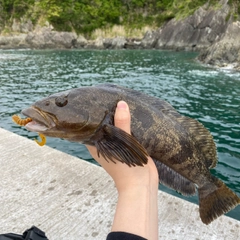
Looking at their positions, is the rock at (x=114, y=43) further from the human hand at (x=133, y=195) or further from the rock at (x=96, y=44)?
the human hand at (x=133, y=195)

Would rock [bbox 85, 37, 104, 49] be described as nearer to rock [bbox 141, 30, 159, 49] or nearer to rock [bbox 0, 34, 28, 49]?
rock [bbox 141, 30, 159, 49]

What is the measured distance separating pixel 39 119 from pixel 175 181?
63.5 inches

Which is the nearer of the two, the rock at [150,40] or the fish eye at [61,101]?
the fish eye at [61,101]

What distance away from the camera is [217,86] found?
19.0 metres

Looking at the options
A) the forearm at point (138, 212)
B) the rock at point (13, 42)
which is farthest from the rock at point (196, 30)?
the forearm at point (138, 212)

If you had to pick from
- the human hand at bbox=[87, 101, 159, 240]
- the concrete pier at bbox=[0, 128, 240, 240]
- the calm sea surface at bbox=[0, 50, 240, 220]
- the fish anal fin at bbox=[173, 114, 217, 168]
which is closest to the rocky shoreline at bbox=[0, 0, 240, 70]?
the calm sea surface at bbox=[0, 50, 240, 220]

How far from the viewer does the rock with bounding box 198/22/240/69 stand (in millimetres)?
28472

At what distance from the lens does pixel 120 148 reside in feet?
7.49

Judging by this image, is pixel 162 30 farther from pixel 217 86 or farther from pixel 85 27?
pixel 217 86

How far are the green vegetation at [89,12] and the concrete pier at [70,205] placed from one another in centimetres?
6788

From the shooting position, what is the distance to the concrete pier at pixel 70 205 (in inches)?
128

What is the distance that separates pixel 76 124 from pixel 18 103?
13.5 metres

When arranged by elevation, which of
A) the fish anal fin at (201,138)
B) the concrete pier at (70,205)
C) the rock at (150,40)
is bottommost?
the rock at (150,40)

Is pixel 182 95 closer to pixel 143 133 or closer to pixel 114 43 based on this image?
pixel 143 133
